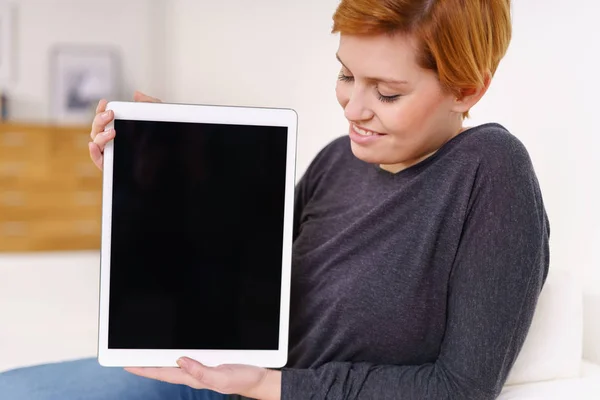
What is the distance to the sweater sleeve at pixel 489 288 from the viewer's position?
83 cm

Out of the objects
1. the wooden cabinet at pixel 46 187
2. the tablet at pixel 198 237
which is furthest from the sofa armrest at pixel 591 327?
the wooden cabinet at pixel 46 187

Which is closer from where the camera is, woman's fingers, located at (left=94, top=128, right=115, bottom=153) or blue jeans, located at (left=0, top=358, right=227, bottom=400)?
woman's fingers, located at (left=94, top=128, right=115, bottom=153)

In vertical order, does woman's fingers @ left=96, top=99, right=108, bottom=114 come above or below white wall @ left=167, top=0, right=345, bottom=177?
below

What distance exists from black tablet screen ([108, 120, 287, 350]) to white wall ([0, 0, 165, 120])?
12.6 ft

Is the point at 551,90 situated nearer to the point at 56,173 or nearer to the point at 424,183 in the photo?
the point at 424,183

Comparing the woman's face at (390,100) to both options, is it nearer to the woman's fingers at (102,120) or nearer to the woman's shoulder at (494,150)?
the woman's shoulder at (494,150)

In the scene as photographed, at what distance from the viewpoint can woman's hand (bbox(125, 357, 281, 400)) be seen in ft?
2.91

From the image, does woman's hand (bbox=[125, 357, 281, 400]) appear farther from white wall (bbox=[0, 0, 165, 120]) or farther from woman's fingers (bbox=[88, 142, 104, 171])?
white wall (bbox=[0, 0, 165, 120])

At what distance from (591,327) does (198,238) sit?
0.68 meters

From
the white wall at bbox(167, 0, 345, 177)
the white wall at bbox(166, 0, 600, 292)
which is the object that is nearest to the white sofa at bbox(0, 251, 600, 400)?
the white wall at bbox(166, 0, 600, 292)

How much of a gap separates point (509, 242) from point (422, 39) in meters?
0.26

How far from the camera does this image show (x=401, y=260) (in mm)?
929

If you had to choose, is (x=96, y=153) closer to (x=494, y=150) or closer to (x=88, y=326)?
(x=494, y=150)

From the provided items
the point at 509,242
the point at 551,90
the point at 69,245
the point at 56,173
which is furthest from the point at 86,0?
the point at 509,242
